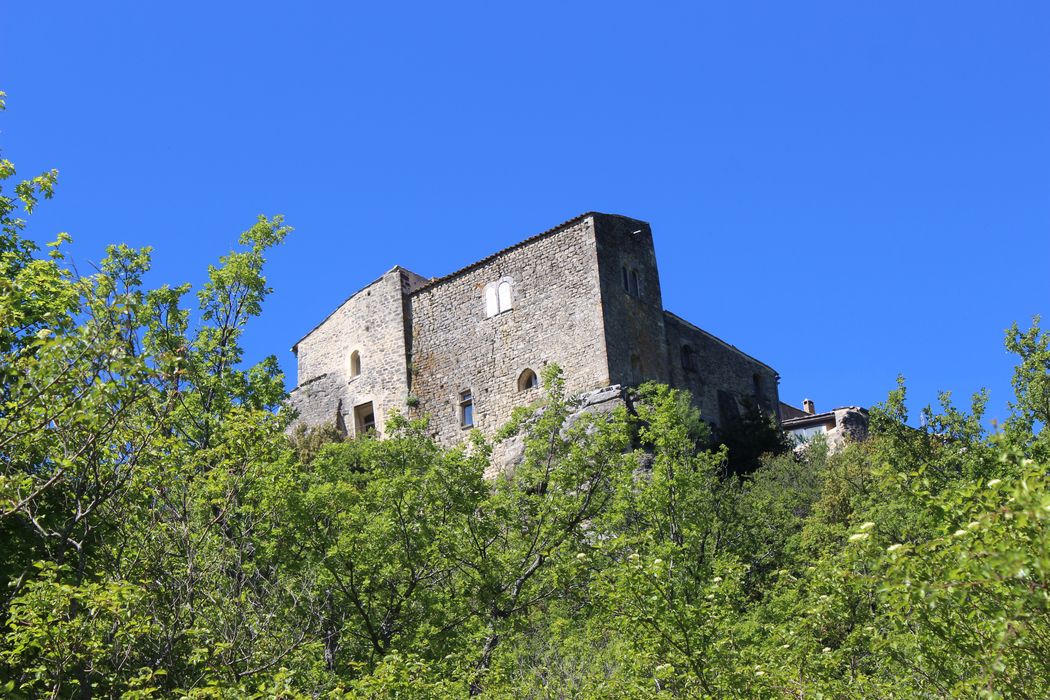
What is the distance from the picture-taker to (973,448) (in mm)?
17219

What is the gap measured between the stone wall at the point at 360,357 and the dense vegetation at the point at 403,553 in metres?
17.3

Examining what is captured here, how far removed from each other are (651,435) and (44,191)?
388 inches

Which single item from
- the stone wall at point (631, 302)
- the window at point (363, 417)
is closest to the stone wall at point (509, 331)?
the stone wall at point (631, 302)

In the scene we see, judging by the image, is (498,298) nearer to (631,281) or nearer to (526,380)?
(526,380)

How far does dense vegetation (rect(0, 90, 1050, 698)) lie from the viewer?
808 cm

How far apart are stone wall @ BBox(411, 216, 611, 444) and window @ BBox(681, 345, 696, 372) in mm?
5117

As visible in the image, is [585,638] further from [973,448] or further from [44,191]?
[44,191]

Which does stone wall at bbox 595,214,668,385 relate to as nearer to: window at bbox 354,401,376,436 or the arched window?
the arched window

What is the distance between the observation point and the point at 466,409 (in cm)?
3391

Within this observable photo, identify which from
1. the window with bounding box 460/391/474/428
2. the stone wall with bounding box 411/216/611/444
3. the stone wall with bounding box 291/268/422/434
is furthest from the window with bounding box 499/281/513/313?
the stone wall with bounding box 291/268/422/434

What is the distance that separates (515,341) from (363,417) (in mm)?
6706

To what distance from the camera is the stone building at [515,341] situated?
104 feet

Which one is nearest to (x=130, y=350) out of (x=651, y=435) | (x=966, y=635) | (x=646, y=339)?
(x=966, y=635)

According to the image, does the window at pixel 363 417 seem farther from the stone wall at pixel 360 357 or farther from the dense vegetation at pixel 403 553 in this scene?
the dense vegetation at pixel 403 553
